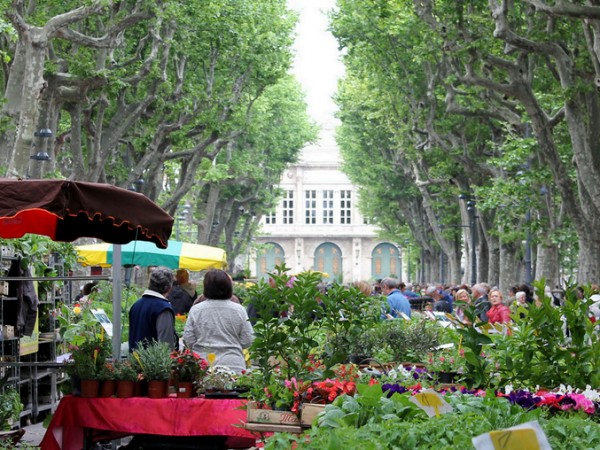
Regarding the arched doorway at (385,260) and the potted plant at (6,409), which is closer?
the potted plant at (6,409)

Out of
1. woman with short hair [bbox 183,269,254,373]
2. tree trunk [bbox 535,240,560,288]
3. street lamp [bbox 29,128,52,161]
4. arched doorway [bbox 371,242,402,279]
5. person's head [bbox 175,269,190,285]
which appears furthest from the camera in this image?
arched doorway [bbox 371,242,402,279]

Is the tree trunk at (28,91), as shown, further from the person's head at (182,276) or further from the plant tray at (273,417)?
the plant tray at (273,417)

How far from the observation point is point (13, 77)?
1841 cm

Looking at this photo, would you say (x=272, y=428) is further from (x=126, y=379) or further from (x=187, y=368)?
(x=126, y=379)

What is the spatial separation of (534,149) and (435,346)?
56.5 feet

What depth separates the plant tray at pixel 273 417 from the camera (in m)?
7.49

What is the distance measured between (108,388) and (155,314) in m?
1.26

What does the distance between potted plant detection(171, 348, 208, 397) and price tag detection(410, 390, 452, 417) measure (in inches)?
136

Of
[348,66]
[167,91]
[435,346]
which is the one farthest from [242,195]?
[435,346]

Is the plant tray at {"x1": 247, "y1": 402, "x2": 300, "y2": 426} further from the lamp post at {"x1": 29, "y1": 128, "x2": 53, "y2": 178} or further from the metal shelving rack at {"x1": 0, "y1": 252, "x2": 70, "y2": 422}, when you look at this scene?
the lamp post at {"x1": 29, "y1": 128, "x2": 53, "y2": 178}

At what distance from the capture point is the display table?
9.13 metres

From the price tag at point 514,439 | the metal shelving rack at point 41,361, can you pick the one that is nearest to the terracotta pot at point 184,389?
the metal shelving rack at point 41,361

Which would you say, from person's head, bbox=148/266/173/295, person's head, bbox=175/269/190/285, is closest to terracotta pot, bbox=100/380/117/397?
person's head, bbox=148/266/173/295

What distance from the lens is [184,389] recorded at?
9328 mm
